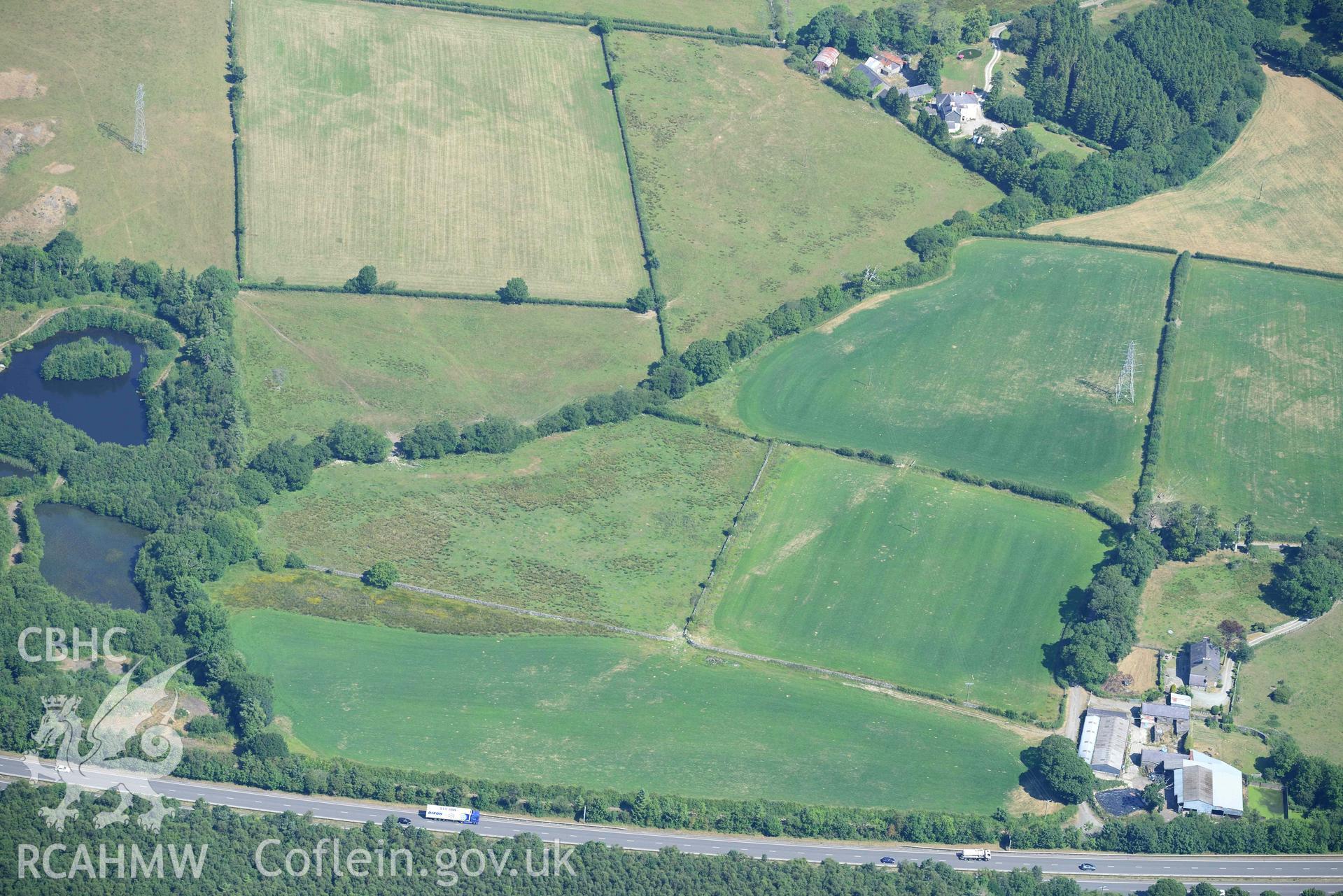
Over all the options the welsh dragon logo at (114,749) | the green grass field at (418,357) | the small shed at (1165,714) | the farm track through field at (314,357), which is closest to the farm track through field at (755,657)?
the small shed at (1165,714)

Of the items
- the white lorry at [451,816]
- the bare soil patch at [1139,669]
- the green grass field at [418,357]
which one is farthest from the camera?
the green grass field at [418,357]

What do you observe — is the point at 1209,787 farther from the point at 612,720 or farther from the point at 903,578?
the point at 612,720

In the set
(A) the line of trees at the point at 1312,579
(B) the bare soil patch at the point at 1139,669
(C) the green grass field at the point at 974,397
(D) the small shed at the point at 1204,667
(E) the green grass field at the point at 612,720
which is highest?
(C) the green grass field at the point at 974,397

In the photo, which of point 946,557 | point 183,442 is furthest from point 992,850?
point 183,442

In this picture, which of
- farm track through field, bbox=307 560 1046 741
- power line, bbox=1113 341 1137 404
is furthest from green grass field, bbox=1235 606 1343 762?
power line, bbox=1113 341 1137 404

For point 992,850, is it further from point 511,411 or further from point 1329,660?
point 511,411

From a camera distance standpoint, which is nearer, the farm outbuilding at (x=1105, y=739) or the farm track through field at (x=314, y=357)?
the farm outbuilding at (x=1105, y=739)

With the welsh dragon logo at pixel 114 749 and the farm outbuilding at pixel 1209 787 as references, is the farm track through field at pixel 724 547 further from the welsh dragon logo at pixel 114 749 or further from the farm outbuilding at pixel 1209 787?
the welsh dragon logo at pixel 114 749
